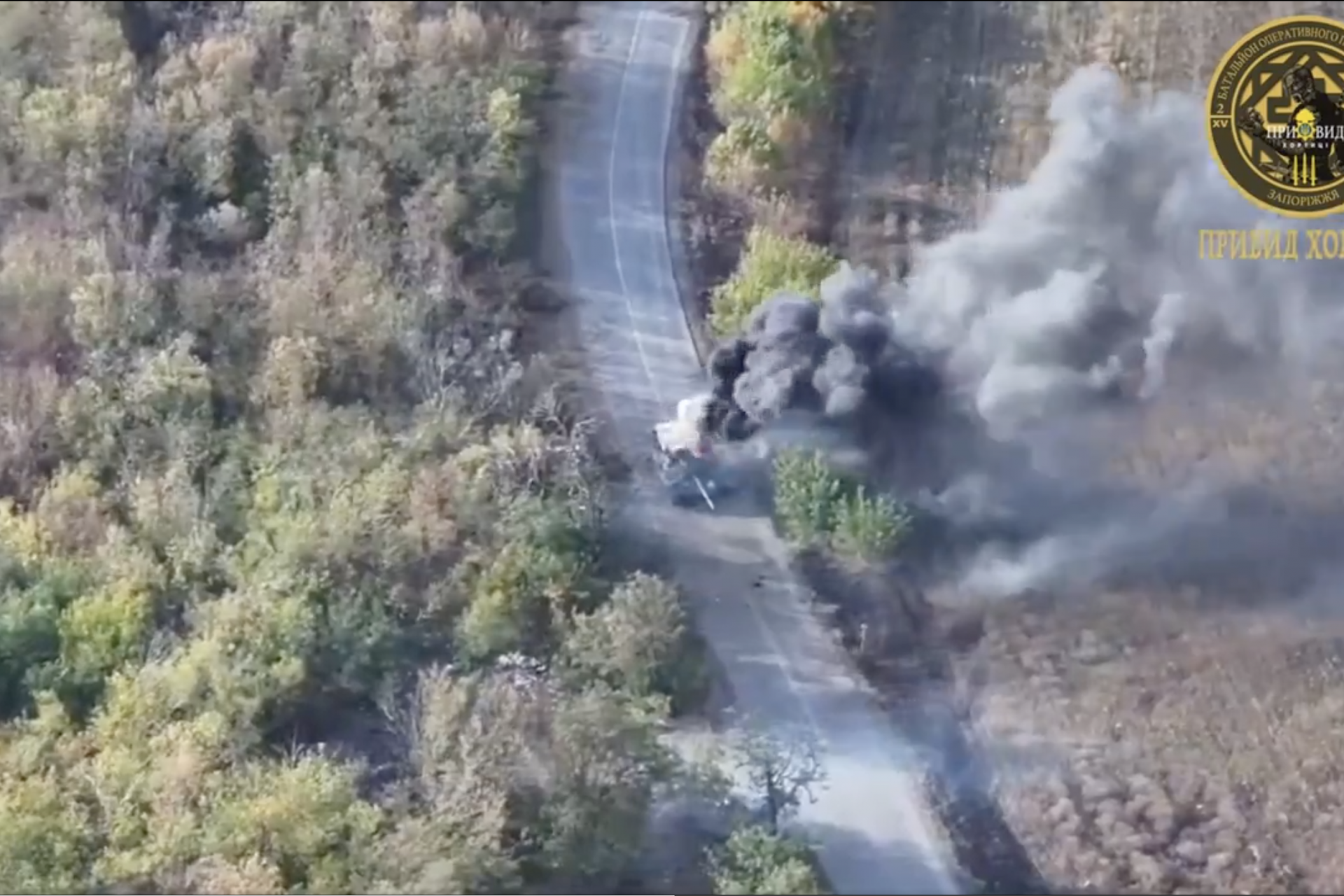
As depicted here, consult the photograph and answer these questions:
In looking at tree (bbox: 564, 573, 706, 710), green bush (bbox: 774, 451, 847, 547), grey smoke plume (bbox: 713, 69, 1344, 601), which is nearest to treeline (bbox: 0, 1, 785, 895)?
tree (bbox: 564, 573, 706, 710)

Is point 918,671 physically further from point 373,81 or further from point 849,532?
point 373,81

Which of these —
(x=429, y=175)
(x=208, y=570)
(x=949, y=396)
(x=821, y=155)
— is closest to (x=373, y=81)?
(x=429, y=175)

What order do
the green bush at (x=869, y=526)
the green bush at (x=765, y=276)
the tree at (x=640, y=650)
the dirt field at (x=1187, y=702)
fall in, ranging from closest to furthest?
the dirt field at (x=1187, y=702)
the tree at (x=640, y=650)
the green bush at (x=869, y=526)
the green bush at (x=765, y=276)

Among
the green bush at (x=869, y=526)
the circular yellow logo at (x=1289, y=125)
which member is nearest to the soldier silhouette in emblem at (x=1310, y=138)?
the circular yellow logo at (x=1289, y=125)

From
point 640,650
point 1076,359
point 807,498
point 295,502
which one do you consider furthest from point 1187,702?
point 295,502

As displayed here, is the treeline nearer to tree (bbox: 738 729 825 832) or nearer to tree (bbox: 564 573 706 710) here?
tree (bbox: 564 573 706 710)

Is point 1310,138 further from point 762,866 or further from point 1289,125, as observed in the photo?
point 762,866

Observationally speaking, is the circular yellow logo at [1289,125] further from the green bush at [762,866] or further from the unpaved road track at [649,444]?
the green bush at [762,866]
